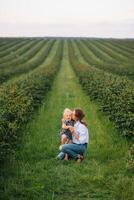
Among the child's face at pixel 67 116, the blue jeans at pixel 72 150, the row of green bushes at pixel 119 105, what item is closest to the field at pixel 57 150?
the row of green bushes at pixel 119 105

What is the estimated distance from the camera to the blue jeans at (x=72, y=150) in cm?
1184

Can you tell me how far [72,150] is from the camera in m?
11.9

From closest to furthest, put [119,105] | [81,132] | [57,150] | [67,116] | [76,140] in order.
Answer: [81,132]
[76,140]
[67,116]
[57,150]
[119,105]

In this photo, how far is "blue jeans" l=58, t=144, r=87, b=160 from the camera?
11836 mm

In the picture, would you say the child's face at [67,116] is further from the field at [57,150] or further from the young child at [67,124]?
the field at [57,150]

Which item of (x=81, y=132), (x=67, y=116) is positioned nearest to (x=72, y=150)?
(x=81, y=132)

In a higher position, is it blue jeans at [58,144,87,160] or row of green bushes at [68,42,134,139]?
row of green bushes at [68,42,134,139]

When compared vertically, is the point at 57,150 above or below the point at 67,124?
below

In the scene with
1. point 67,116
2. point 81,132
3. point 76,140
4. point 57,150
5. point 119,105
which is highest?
point 119,105

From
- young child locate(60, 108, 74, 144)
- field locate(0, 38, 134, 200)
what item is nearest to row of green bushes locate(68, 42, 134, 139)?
field locate(0, 38, 134, 200)

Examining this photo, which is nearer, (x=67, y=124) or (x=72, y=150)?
(x=72, y=150)

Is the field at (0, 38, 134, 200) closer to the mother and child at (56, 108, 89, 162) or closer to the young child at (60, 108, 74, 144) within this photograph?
the mother and child at (56, 108, 89, 162)

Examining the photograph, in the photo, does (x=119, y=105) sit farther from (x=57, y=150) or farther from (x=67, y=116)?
(x=67, y=116)

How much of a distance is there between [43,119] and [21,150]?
211 inches
